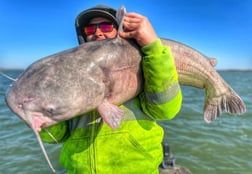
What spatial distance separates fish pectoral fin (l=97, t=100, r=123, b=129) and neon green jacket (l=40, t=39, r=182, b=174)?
0.30 m

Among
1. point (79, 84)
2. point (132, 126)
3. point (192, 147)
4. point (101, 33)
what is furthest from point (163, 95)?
point (192, 147)

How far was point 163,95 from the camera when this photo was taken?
2301mm

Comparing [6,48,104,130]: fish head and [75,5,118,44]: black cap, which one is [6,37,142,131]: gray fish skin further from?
[75,5,118,44]: black cap

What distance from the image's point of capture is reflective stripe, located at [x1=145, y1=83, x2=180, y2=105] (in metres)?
2.30

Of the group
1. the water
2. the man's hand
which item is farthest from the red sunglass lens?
the water

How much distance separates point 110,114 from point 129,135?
0.39 meters

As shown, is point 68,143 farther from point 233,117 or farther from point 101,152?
point 233,117

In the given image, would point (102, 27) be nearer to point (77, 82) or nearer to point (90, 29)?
point (90, 29)

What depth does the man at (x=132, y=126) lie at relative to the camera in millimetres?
2238

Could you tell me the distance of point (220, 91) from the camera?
3.22 m

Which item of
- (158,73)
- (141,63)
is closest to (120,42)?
(141,63)

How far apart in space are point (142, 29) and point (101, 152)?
40.5 inches

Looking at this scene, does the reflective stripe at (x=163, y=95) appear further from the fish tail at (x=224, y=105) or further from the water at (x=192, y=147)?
the water at (x=192, y=147)

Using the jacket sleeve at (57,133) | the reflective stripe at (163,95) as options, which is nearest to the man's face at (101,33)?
the reflective stripe at (163,95)
